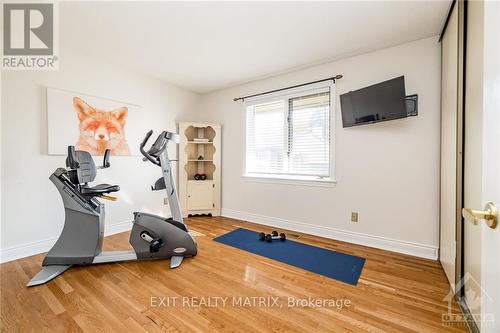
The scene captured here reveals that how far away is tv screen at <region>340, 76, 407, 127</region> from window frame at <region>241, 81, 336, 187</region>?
23 centimetres

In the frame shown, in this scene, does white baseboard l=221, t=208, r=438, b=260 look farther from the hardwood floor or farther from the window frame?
the window frame

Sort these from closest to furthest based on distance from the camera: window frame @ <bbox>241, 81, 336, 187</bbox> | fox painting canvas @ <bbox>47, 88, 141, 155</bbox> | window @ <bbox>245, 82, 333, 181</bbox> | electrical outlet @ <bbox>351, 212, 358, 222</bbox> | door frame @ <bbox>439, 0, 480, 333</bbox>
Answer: door frame @ <bbox>439, 0, 480, 333</bbox> < fox painting canvas @ <bbox>47, 88, 141, 155</bbox> < electrical outlet @ <bbox>351, 212, 358, 222</bbox> < window frame @ <bbox>241, 81, 336, 187</bbox> < window @ <bbox>245, 82, 333, 181</bbox>

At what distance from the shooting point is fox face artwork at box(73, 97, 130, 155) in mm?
2693

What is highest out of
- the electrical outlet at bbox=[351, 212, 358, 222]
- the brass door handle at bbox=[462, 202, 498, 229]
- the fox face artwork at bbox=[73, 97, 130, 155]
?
the fox face artwork at bbox=[73, 97, 130, 155]

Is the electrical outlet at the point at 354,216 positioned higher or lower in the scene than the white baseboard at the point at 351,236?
higher

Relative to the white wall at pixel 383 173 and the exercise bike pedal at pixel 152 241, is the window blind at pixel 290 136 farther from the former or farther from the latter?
the exercise bike pedal at pixel 152 241

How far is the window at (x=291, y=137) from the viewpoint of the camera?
9.75 ft

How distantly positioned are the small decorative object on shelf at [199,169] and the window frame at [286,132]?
1.87 feet

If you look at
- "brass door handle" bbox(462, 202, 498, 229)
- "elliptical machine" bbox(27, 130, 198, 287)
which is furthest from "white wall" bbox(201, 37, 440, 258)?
"brass door handle" bbox(462, 202, 498, 229)

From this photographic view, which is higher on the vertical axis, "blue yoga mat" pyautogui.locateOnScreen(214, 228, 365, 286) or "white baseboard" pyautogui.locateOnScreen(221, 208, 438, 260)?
"white baseboard" pyautogui.locateOnScreen(221, 208, 438, 260)

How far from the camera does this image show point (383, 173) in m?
2.50

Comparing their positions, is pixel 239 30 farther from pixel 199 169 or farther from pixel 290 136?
pixel 199 169

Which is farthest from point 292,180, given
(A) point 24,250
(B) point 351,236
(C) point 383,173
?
(A) point 24,250

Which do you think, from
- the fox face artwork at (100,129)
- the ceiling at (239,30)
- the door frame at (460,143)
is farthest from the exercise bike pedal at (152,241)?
the door frame at (460,143)
